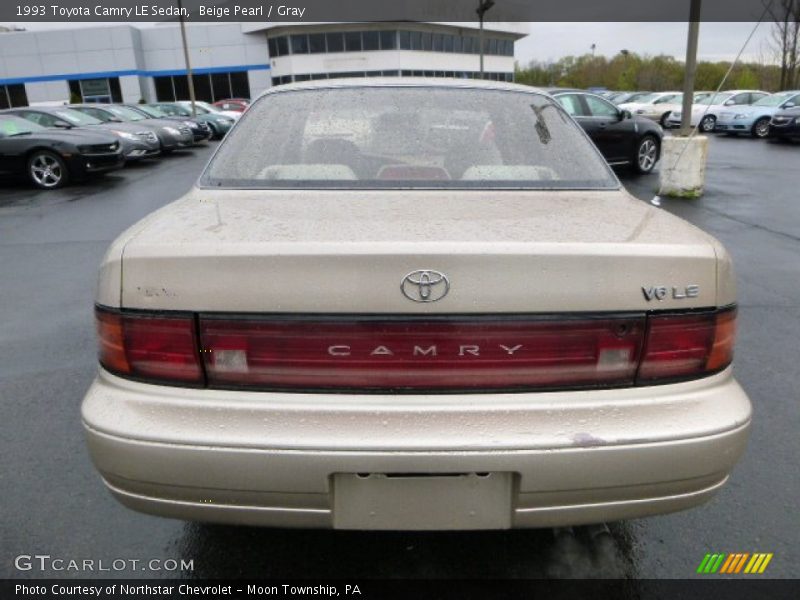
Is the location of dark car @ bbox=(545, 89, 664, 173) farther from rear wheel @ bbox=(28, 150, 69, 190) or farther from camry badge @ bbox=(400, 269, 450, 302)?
camry badge @ bbox=(400, 269, 450, 302)

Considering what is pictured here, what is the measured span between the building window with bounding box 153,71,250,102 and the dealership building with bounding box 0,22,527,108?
0.28ft

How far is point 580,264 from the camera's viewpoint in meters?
1.59

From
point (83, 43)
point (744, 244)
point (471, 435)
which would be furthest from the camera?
point (83, 43)

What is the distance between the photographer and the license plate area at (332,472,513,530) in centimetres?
161

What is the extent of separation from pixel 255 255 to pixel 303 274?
14 cm

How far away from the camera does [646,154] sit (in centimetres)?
1216

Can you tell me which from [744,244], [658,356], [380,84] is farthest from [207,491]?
[744,244]

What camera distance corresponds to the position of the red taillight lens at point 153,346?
165 cm

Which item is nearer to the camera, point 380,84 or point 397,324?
point 397,324

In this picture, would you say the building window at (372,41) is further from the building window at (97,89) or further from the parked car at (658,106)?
the parked car at (658,106)

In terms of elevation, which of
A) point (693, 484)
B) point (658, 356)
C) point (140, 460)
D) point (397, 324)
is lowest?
point (693, 484)

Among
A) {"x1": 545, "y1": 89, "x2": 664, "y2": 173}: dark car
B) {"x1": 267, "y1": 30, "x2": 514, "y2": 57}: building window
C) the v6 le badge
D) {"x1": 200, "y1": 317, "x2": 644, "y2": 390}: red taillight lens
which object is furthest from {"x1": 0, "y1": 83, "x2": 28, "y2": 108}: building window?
the v6 le badge

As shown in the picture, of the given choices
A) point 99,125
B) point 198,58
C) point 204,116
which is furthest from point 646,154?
point 198,58

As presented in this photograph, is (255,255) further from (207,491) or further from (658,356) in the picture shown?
(658,356)
